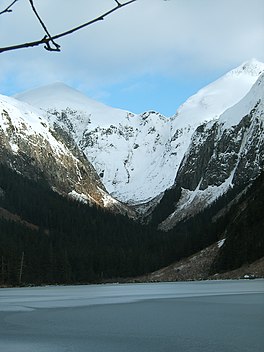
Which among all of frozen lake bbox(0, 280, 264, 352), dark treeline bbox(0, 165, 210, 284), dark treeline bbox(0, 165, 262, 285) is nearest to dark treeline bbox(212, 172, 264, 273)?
dark treeline bbox(0, 165, 262, 285)

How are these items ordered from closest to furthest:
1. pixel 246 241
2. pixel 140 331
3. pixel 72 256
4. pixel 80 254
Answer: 1. pixel 140 331
2. pixel 246 241
3. pixel 72 256
4. pixel 80 254

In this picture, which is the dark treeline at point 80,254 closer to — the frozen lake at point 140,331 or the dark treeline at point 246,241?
the dark treeline at point 246,241

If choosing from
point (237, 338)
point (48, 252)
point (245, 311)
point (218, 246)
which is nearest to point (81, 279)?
→ point (48, 252)

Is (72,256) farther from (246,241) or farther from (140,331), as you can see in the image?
(140,331)

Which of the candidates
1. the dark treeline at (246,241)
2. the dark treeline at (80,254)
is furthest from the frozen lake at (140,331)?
the dark treeline at (80,254)

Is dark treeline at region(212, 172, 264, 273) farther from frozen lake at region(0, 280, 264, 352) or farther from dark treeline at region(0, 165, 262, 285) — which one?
frozen lake at region(0, 280, 264, 352)

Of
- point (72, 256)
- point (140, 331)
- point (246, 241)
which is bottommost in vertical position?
point (140, 331)

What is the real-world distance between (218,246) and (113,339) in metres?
117

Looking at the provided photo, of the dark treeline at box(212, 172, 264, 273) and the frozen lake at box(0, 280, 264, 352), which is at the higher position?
the dark treeline at box(212, 172, 264, 273)

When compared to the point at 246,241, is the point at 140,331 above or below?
below

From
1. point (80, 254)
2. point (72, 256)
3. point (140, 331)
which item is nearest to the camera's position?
point (140, 331)

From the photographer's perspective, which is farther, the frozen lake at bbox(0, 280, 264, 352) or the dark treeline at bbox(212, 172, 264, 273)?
the dark treeline at bbox(212, 172, 264, 273)

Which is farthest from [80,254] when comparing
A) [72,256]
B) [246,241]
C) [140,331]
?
[140,331]

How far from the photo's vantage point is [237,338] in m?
18.6
